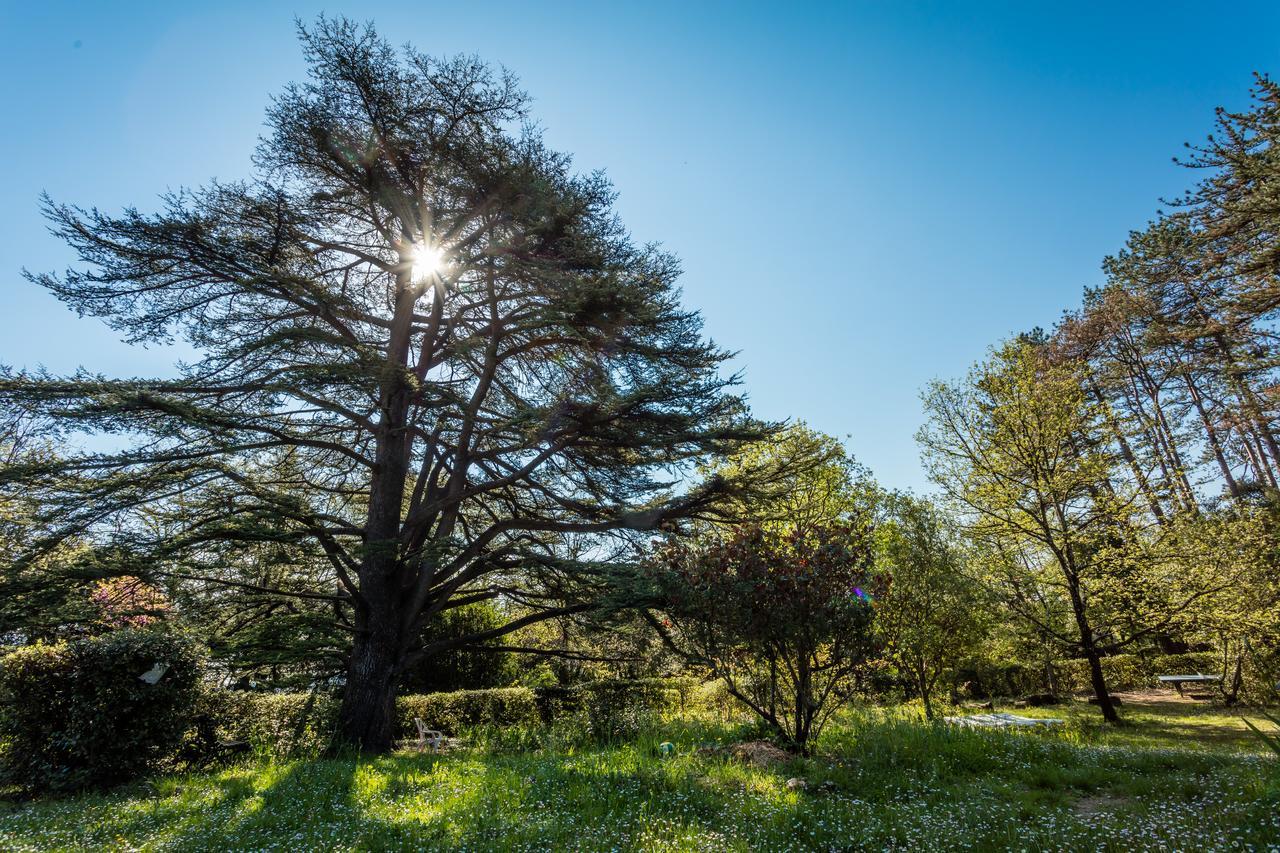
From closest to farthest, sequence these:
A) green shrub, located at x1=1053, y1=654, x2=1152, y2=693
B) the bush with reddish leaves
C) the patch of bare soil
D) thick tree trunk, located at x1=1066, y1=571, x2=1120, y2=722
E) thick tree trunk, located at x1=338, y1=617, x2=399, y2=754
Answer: the patch of bare soil
the bush with reddish leaves
thick tree trunk, located at x1=338, y1=617, x2=399, y2=754
thick tree trunk, located at x1=1066, y1=571, x2=1120, y2=722
green shrub, located at x1=1053, y1=654, x2=1152, y2=693

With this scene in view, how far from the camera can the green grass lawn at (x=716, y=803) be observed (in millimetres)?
4203

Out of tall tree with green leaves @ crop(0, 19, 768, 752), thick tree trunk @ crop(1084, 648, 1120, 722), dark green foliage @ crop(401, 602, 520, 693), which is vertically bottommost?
thick tree trunk @ crop(1084, 648, 1120, 722)

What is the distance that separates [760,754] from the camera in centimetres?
671

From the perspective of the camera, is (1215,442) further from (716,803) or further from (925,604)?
(716,803)

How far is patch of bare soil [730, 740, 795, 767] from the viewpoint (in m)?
6.48

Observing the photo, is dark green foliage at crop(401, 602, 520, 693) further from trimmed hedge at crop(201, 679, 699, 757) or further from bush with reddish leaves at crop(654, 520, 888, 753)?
bush with reddish leaves at crop(654, 520, 888, 753)

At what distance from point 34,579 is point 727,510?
33.5 feet

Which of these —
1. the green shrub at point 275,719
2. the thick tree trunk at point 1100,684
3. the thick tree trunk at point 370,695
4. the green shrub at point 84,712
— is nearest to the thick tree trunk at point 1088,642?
the thick tree trunk at point 1100,684

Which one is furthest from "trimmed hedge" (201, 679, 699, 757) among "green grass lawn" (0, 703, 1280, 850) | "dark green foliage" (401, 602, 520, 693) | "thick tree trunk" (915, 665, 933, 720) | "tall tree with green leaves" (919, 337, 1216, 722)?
"tall tree with green leaves" (919, 337, 1216, 722)

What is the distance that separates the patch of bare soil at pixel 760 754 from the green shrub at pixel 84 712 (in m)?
8.45

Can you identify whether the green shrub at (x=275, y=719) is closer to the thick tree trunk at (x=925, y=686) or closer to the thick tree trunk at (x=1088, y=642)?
the thick tree trunk at (x=925, y=686)

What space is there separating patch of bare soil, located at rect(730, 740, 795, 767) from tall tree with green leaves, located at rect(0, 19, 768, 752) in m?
3.50

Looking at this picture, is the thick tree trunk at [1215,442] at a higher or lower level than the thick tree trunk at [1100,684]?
higher

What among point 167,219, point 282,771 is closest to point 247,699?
point 282,771
